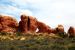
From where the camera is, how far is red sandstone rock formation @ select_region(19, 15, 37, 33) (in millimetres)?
111438

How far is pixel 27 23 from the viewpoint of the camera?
112 metres

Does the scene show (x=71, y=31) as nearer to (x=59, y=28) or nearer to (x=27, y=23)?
(x=59, y=28)

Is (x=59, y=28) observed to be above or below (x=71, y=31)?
above

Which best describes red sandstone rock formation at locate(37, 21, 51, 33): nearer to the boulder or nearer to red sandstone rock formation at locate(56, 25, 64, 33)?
red sandstone rock formation at locate(56, 25, 64, 33)

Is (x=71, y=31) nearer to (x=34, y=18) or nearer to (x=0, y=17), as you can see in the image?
(x=34, y=18)

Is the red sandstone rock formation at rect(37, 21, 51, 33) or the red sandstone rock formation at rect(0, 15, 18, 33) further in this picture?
the red sandstone rock formation at rect(37, 21, 51, 33)

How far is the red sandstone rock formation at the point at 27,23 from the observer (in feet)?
366

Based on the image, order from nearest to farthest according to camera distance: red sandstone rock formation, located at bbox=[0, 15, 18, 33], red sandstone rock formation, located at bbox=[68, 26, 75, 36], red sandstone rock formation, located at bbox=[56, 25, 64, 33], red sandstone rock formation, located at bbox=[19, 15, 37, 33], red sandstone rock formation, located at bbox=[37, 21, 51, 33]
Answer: red sandstone rock formation, located at bbox=[68, 26, 75, 36], red sandstone rock formation, located at bbox=[56, 25, 64, 33], red sandstone rock formation, located at bbox=[19, 15, 37, 33], red sandstone rock formation, located at bbox=[0, 15, 18, 33], red sandstone rock formation, located at bbox=[37, 21, 51, 33]

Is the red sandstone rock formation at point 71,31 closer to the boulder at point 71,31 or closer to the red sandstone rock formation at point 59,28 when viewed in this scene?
the boulder at point 71,31

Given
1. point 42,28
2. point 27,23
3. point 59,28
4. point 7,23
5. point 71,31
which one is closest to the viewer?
point 71,31

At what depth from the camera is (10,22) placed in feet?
373

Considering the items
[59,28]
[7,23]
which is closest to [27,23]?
[7,23]

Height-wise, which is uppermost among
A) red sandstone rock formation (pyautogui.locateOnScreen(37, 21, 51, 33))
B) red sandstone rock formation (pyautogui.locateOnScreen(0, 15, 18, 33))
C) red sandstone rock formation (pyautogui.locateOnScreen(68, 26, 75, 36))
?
red sandstone rock formation (pyautogui.locateOnScreen(0, 15, 18, 33))

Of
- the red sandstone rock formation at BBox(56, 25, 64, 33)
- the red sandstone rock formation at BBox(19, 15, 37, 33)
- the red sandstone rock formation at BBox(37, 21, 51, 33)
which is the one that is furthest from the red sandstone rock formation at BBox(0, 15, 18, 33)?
the red sandstone rock formation at BBox(56, 25, 64, 33)
